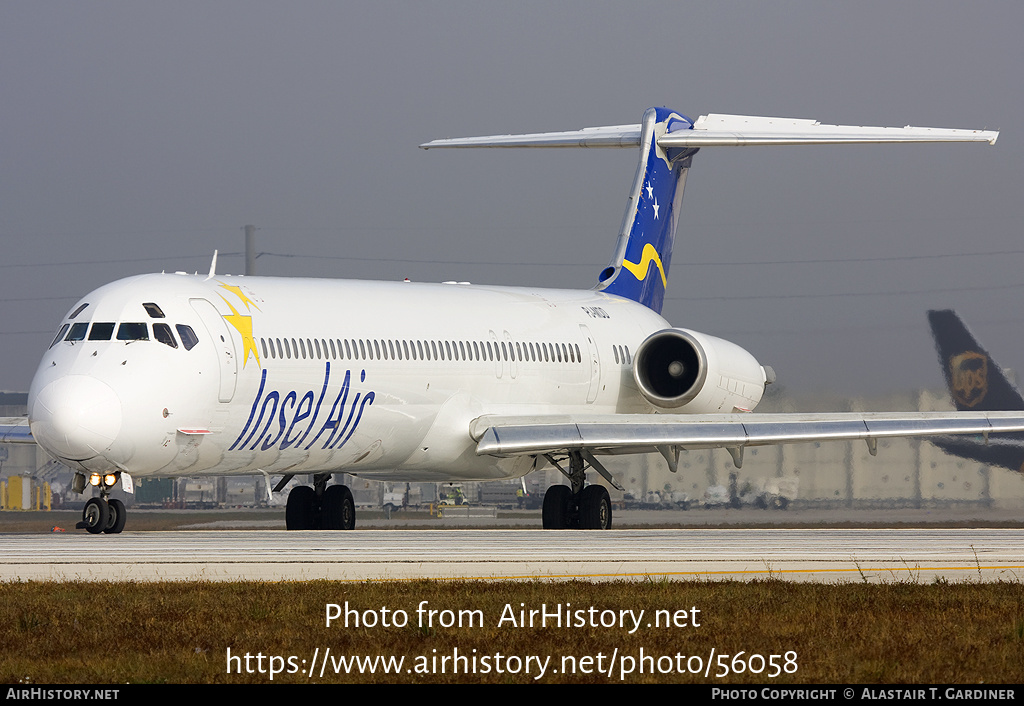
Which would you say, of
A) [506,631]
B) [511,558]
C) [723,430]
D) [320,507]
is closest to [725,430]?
[723,430]

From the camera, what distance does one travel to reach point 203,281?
24.4m

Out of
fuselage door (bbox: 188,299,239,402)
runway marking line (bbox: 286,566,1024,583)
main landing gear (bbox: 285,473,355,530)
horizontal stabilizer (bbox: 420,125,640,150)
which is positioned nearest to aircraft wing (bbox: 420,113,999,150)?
horizontal stabilizer (bbox: 420,125,640,150)

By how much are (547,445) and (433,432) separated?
2.00 meters

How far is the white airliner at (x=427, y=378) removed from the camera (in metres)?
22.1

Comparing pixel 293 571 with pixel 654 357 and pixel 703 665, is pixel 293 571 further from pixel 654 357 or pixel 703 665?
pixel 654 357

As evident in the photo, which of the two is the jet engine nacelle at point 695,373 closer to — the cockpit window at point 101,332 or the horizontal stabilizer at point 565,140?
the horizontal stabilizer at point 565,140

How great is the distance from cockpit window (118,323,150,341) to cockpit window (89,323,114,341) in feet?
0.43

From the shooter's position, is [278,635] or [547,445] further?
[547,445]

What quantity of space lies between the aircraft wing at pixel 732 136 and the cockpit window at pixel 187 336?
42.0 ft

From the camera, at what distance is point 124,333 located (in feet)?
73.4

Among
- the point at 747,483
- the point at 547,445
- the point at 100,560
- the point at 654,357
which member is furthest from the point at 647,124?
the point at 100,560

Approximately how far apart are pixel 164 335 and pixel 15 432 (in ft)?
14.9

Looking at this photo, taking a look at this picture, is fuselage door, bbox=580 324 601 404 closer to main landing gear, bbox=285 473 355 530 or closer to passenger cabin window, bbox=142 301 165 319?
main landing gear, bbox=285 473 355 530

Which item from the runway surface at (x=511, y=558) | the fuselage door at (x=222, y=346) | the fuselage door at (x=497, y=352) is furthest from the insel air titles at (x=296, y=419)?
the fuselage door at (x=497, y=352)
